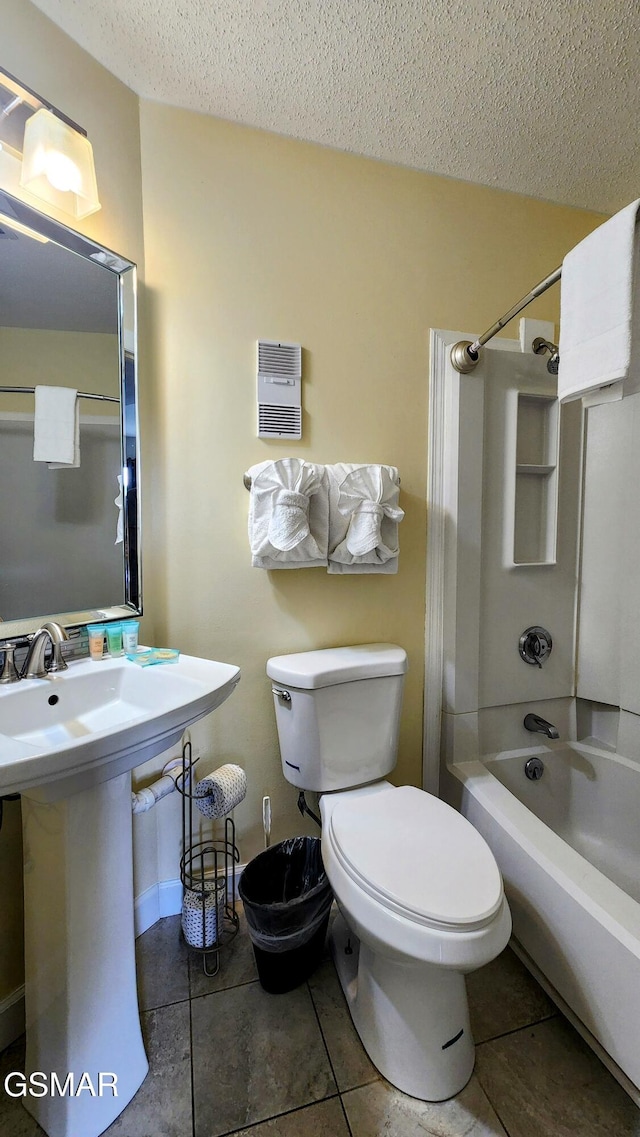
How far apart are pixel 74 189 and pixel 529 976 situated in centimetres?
232

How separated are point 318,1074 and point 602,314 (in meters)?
1.80

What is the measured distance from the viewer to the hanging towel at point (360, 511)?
1348 mm

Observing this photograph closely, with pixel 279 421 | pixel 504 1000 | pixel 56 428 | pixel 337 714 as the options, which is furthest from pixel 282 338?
pixel 504 1000

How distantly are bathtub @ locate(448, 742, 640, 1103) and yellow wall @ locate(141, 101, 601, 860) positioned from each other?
373 millimetres

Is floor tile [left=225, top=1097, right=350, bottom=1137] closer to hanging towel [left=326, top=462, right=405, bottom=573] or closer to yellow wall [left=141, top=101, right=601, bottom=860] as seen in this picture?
yellow wall [left=141, top=101, right=601, bottom=860]

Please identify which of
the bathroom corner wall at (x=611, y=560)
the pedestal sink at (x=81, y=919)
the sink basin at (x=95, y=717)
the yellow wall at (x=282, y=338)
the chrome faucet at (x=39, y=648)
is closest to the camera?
the sink basin at (x=95, y=717)

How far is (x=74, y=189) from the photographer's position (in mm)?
1049

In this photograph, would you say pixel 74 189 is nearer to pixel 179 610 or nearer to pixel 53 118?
pixel 53 118

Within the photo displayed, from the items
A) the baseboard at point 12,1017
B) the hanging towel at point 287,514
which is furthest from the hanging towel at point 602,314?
the baseboard at point 12,1017

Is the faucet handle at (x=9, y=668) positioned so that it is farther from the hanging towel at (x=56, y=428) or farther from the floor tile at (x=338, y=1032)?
the floor tile at (x=338, y=1032)

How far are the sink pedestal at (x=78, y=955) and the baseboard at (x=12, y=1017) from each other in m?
0.15

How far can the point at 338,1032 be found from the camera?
43.2 inches

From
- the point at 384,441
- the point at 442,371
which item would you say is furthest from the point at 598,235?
the point at 384,441

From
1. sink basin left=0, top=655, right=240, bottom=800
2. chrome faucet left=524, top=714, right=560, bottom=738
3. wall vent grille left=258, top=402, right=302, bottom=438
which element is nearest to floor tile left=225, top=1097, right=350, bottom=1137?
sink basin left=0, top=655, right=240, bottom=800
